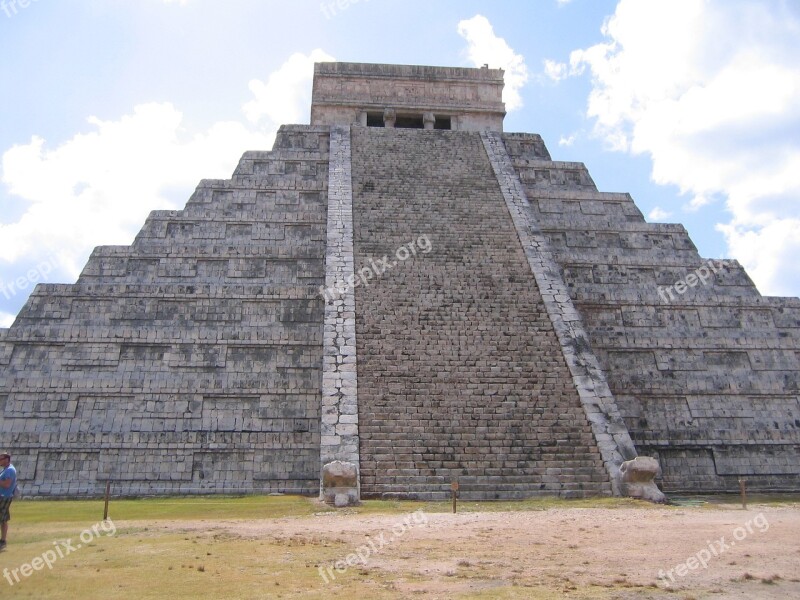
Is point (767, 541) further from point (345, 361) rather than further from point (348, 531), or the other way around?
point (345, 361)

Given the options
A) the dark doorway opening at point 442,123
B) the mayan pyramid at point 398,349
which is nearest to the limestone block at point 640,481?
the mayan pyramid at point 398,349

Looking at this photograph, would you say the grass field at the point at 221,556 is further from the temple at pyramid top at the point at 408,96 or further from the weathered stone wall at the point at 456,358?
the temple at pyramid top at the point at 408,96

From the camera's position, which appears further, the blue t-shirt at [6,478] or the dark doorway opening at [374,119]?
the dark doorway opening at [374,119]

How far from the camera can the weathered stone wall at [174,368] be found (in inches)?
475

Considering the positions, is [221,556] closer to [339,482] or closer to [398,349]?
[339,482]

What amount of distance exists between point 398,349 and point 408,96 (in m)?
12.4

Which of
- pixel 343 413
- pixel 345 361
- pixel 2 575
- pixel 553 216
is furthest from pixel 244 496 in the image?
pixel 553 216

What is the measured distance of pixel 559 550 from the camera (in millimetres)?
6488

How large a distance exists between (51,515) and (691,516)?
29.1ft

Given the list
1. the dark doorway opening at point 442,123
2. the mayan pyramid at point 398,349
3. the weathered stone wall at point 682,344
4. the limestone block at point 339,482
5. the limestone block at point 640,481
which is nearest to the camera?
the limestone block at point 339,482

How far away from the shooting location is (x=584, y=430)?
1178 centimetres

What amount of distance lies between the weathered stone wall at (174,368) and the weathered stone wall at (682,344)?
681cm

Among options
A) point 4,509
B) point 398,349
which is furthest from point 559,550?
point 398,349

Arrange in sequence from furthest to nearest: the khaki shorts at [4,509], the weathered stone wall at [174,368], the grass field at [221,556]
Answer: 1. the weathered stone wall at [174,368]
2. the khaki shorts at [4,509]
3. the grass field at [221,556]
